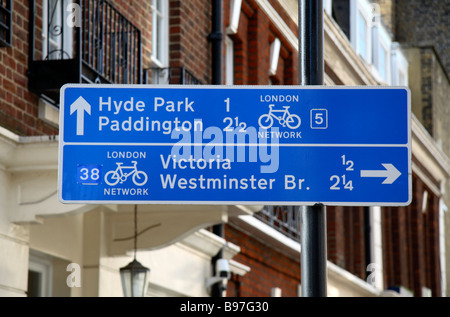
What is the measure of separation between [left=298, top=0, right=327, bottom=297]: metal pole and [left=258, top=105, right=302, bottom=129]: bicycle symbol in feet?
1.29

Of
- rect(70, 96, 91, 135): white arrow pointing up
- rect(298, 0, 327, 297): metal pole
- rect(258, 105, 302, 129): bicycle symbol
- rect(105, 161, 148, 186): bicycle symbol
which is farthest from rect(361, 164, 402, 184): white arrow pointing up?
rect(70, 96, 91, 135): white arrow pointing up

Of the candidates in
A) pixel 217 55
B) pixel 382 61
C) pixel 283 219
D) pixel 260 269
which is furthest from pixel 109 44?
pixel 382 61

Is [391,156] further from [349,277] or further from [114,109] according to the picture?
[349,277]

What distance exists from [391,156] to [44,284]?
22.0ft

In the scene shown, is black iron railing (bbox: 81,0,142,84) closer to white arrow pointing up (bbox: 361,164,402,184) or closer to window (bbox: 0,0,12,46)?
window (bbox: 0,0,12,46)

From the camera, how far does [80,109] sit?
546 centimetres

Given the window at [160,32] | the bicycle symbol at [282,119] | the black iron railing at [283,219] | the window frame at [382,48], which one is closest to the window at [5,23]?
the bicycle symbol at [282,119]

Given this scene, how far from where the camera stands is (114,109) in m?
5.50

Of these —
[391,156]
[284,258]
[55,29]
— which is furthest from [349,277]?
[391,156]

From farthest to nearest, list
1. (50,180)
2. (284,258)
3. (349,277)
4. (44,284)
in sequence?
(349,277), (284,258), (44,284), (50,180)

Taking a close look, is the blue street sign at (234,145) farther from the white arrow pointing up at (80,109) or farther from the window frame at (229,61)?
the window frame at (229,61)

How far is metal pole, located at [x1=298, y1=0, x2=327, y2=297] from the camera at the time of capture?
5648 mm

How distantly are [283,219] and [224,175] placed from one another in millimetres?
12769

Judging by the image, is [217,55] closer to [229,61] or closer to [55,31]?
[229,61]
